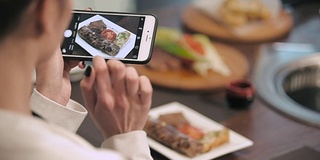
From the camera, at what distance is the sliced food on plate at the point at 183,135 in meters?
1.44

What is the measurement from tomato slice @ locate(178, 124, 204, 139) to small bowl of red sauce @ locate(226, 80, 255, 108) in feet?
0.64

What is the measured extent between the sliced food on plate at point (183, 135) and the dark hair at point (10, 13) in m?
0.79

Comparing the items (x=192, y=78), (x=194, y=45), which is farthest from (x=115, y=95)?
(x=194, y=45)

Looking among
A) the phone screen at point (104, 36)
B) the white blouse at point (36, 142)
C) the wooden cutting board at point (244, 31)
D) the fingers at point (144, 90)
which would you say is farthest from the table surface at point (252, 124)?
the white blouse at point (36, 142)

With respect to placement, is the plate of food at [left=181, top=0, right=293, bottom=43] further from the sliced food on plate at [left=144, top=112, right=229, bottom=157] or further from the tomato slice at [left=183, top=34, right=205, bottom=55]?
the sliced food on plate at [left=144, top=112, right=229, bottom=157]

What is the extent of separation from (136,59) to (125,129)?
185 millimetres

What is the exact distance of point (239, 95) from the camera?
1.67 metres

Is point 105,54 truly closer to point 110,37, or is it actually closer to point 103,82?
point 110,37

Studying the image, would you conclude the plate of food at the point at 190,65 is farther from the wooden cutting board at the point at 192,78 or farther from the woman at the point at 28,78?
the woman at the point at 28,78

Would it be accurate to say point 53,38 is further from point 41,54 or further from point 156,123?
point 156,123

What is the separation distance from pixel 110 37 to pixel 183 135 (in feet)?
1.35

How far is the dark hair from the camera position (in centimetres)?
69

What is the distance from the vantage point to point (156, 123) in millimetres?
1534

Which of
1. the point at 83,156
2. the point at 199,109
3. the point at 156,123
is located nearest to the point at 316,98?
the point at 199,109
